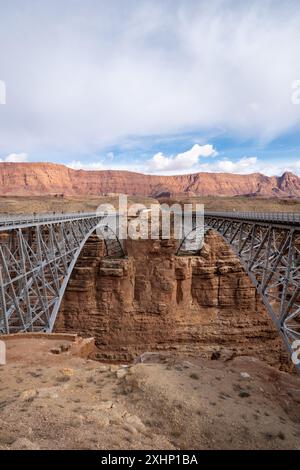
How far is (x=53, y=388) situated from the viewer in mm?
8781

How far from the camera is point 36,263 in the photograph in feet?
53.8

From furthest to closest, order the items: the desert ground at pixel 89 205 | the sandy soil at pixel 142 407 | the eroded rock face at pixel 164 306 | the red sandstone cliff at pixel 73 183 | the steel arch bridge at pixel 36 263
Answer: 1. the red sandstone cliff at pixel 73 183
2. the desert ground at pixel 89 205
3. the eroded rock face at pixel 164 306
4. the steel arch bridge at pixel 36 263
5. the sandy soil at pixel 142 407

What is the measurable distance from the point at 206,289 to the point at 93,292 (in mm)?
12924

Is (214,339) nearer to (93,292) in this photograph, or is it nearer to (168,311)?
(168,311)

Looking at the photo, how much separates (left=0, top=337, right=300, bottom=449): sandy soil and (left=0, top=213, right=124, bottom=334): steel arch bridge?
3.30 meters

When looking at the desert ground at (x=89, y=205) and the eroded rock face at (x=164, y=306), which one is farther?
the desert ground at (x=89, y=205)

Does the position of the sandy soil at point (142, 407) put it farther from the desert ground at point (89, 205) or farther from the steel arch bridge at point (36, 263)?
the desert ground at point (89, 205)

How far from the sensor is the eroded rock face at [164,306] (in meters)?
33.5

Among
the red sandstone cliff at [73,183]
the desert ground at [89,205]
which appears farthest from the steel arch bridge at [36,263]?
the red sandstone cliff at [73,183]

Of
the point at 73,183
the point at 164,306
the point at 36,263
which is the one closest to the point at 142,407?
the point at 36,263

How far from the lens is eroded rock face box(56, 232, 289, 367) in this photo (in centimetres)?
3350

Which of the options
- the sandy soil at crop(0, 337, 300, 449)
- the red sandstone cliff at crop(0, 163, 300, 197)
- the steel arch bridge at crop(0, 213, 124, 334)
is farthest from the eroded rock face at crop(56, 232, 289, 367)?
the red sandstone cliff at crop(0, 163, 300, 197)

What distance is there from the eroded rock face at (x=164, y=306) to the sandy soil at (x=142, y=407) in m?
22.4
